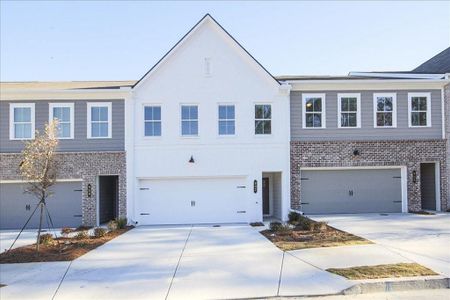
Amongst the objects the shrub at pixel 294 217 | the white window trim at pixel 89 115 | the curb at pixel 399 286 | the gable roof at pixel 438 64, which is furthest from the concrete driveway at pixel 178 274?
the gable roof at pixel 438 64

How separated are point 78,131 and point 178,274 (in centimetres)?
1128

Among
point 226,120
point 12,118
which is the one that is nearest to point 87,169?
point 12,118

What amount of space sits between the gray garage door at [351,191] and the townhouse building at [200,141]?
15cm

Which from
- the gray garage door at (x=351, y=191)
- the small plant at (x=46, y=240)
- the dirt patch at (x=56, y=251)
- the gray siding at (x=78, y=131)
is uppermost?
the gray siding at (x=78, y=131)

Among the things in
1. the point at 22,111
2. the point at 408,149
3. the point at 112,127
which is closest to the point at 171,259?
the point at 112,127

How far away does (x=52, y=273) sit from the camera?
8.98m

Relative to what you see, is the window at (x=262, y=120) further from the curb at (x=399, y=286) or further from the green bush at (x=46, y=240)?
the curb at (x=399, y=286)

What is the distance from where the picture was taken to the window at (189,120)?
57.7 ft

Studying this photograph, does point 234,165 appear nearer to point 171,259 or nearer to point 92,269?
point 171,259

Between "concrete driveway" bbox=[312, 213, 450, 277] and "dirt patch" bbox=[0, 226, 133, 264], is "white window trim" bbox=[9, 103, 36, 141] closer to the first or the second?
"dirt patch" bbox=[0, 226, 133, 264]

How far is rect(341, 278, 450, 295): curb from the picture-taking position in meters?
7.18

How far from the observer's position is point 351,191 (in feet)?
59.6

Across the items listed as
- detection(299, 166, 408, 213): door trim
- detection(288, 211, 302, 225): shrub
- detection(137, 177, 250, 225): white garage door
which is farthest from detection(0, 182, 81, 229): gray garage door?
detection(299, 166, 408, 213): door trim

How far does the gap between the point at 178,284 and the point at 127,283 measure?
1.12 m
